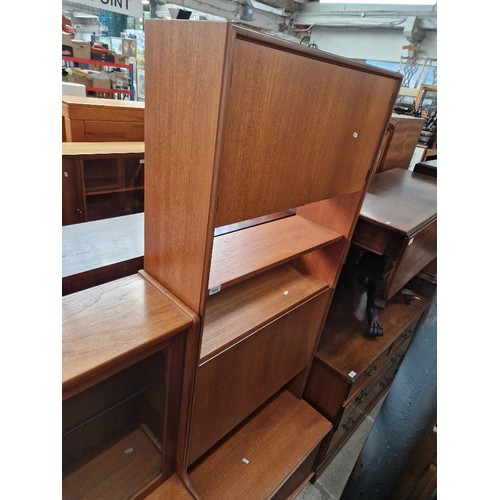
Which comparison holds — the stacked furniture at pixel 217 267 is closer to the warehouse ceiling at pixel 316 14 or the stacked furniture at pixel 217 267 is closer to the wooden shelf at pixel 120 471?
the wooden shelf at pixel 120 471

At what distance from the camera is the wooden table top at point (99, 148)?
2025 millimetres

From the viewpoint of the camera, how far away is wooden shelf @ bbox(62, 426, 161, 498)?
3.41ft

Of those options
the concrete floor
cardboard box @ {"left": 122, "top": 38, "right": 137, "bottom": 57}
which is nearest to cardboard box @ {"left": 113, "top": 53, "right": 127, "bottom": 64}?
cardboard box @ {"left": 122, "top": 38, "right": 137, "bottom": 57}

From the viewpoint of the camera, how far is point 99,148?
2201mm

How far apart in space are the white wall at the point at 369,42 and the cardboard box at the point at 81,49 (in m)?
3.92

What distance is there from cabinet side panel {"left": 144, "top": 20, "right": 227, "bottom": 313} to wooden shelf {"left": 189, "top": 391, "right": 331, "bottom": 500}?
850mm

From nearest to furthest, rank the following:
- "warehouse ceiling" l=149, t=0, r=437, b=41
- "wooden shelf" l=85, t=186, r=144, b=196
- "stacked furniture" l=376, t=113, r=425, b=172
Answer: "stacked furniture" l=376, t=113, r=425, b=172, "wooden shelf" l=85, t=186, r=144, b=196, "warehouse ceiling" l=149, t=0, r=437, b=41

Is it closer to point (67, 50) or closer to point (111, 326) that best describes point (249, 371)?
point (111, 326)

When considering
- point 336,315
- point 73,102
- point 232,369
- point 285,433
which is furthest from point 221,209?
point 73,102

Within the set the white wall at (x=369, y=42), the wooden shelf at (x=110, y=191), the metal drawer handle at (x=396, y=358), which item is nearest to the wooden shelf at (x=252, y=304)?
the metal drawer handle at (x=396, y=358)

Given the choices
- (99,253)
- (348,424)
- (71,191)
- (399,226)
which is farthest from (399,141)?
(71,191)

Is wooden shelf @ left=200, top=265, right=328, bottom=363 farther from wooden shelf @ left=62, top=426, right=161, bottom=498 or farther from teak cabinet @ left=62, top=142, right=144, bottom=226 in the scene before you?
teak cabinet @ left=62, top=142, right=144, bottom=226

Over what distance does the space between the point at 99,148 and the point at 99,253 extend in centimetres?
145

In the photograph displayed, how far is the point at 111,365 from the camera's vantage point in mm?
661
